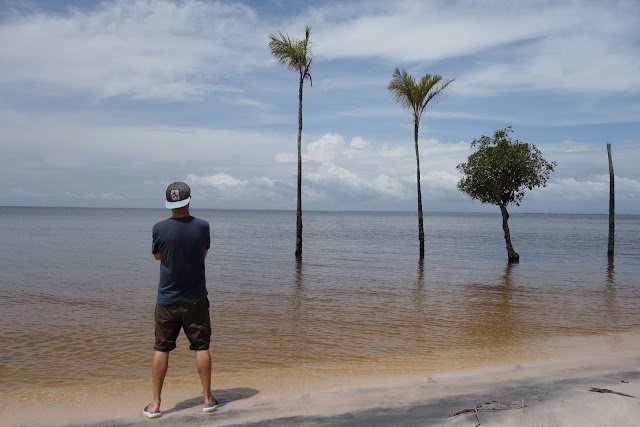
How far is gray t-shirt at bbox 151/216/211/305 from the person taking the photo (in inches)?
219

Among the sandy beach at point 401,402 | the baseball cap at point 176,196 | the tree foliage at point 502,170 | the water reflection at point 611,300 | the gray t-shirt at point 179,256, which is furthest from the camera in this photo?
the tree foliage at point 502,170

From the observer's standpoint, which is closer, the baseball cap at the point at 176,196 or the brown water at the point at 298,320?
the baseball cap at the point at 176,196

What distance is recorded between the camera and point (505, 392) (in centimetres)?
606

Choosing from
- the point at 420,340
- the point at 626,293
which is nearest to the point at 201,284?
the point at 420,340

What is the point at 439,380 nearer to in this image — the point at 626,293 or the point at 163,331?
the point at 163,331

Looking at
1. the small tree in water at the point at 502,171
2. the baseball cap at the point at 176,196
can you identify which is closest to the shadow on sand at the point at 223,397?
the baseball cap at the point at 176,196

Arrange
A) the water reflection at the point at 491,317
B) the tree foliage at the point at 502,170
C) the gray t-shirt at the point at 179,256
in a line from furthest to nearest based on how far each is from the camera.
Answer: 1. the tree foliage at the point at 502,170
2. the water reflection at the point at 491,317
3. the gray t-shirt at the point at 179,256

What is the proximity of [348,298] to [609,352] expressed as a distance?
7.38 meters

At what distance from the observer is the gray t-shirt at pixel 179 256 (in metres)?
5.56

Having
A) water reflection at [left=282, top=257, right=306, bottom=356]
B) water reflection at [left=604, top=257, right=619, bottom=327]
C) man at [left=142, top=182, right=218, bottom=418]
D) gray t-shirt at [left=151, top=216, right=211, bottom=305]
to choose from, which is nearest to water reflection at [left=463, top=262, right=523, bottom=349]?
water reflection at [left=604, top=257, right=619, bottom=327]

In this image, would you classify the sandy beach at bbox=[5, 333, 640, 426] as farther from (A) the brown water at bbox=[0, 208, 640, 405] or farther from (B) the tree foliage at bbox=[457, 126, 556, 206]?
A: (B) the tree foliage at bbox=[457, 126, 556, 206]

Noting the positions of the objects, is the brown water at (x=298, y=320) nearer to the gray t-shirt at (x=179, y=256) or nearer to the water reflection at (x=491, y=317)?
the water reflection at (x=491, y=317)

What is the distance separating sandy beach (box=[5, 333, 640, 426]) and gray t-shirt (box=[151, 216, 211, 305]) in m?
1.30

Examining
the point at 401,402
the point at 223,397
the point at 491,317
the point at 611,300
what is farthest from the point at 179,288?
the point at 611,300
